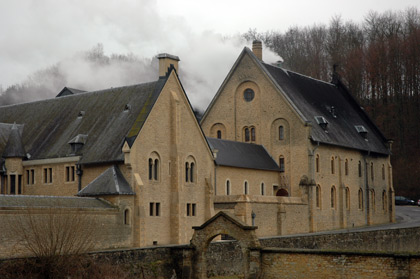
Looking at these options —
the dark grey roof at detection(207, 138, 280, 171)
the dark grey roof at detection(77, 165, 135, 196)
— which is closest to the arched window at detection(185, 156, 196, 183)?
the dark grey roof at detection(207, 138, 280, 171)

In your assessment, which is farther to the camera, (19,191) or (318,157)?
(318,157)

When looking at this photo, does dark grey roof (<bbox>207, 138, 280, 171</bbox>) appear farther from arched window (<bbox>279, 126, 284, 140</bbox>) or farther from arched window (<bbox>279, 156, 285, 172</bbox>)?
arched window (<bbox>279, 126, 284, 140</bbox>)

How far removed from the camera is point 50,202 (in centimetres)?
3894

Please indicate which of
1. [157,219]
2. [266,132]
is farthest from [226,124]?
[157,219]

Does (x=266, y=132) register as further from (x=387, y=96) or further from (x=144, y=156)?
(x=387, y=96)

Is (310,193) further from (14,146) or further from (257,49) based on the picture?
(14,146)

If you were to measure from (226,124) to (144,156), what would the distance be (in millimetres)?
21700

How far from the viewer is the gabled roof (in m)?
61.5

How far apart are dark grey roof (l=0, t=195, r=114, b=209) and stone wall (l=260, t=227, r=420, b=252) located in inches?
397

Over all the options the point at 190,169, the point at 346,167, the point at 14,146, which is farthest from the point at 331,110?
the point at 14,146

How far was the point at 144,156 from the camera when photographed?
44.2 m

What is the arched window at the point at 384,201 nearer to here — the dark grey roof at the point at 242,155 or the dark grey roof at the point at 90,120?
the dark grey roof at the point at 242,155

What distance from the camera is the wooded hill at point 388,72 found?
82000 mm

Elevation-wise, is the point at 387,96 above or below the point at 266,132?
above
